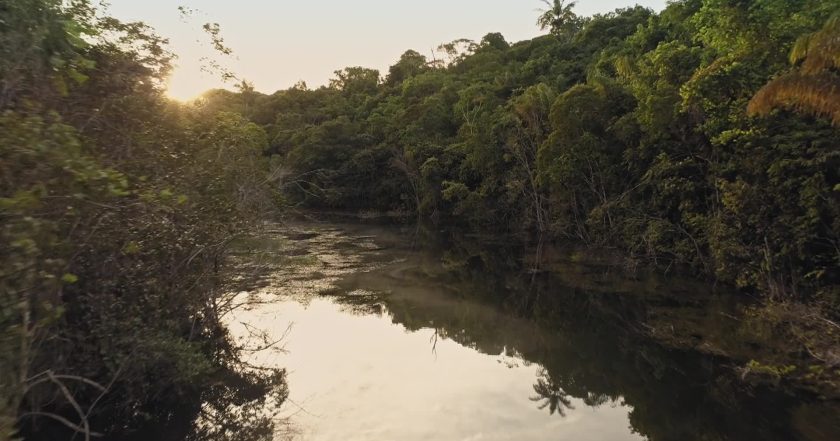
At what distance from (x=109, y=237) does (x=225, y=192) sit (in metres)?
3.18

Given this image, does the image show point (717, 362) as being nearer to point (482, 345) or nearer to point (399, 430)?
point (482, 345)

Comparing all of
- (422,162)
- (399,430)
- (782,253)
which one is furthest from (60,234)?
(422,162)

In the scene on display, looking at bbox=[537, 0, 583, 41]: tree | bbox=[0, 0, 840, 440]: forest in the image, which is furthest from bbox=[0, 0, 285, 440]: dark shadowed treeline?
bbox=[537, 0, 583, 41]: tree

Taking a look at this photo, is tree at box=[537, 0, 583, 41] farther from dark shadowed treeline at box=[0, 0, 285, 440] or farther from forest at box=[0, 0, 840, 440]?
dark shadowed treeline at box=[0, 0, 285, 440]

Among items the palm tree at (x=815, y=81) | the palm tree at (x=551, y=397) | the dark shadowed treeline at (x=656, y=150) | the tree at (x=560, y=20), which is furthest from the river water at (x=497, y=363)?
the tree at (x=560, y=20)

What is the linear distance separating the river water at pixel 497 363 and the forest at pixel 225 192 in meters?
1.19

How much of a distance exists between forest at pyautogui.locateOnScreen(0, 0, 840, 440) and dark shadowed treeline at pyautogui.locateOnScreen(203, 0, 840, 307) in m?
0.08

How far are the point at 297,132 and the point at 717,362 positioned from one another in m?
44.0

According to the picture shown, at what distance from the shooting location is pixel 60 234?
5180mm

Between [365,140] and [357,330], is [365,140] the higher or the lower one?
the higher one

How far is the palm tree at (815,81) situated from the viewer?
26.0 ft

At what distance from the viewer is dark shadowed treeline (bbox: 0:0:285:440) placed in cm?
398

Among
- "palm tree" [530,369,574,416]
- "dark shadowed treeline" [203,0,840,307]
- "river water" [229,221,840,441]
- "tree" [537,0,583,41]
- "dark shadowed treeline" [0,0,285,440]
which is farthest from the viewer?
"tree" [537,0,583,41]

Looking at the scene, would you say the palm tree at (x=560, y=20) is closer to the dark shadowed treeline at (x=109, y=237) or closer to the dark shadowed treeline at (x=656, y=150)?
the dark shadowed treeline at (x=656, y=150)
